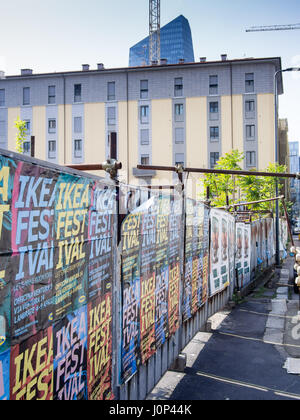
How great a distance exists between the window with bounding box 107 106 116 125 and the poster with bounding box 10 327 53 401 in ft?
156

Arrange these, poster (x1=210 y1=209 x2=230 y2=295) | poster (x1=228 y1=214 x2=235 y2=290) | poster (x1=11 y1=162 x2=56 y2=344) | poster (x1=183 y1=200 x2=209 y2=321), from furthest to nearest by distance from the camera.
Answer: poster (x1=228 y1=214 x2=235 y2=290), poster (x1=210 y1=209 x2=230 y2=295), poster (x1=183 y1=200 x2=209 y2=321), poster (x1=11 y1=162 x2=56 y2=344)

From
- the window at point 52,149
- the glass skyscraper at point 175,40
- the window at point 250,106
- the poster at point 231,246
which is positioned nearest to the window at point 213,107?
the window at point 250,106

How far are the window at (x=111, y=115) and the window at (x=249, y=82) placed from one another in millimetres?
16115

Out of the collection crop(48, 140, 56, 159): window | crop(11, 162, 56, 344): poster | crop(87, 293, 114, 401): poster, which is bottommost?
crop(87, 293, 114, 401): poster

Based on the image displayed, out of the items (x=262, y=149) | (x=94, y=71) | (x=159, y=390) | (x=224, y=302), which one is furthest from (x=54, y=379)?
(x=94, y=71)

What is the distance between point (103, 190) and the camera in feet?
12.3

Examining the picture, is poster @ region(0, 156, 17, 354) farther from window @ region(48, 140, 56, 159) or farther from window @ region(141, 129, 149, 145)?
window @ region(48, 140, 56, 159)

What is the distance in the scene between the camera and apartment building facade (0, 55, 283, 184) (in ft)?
153

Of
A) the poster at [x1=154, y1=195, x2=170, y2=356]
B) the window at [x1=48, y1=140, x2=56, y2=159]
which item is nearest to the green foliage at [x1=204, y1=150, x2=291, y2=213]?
the window at [x1=48, y1=140, x2=56, y2=159]

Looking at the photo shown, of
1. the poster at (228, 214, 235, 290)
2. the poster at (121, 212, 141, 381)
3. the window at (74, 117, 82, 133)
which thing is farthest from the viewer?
the window at (74, 117, 82, 133)

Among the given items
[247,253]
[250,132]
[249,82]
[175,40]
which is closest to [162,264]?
[247,253]

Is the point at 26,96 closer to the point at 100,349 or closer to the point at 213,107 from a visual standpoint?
the point at 213,107

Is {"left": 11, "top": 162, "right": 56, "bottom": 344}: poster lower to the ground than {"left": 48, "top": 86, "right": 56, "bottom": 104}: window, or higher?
lower
